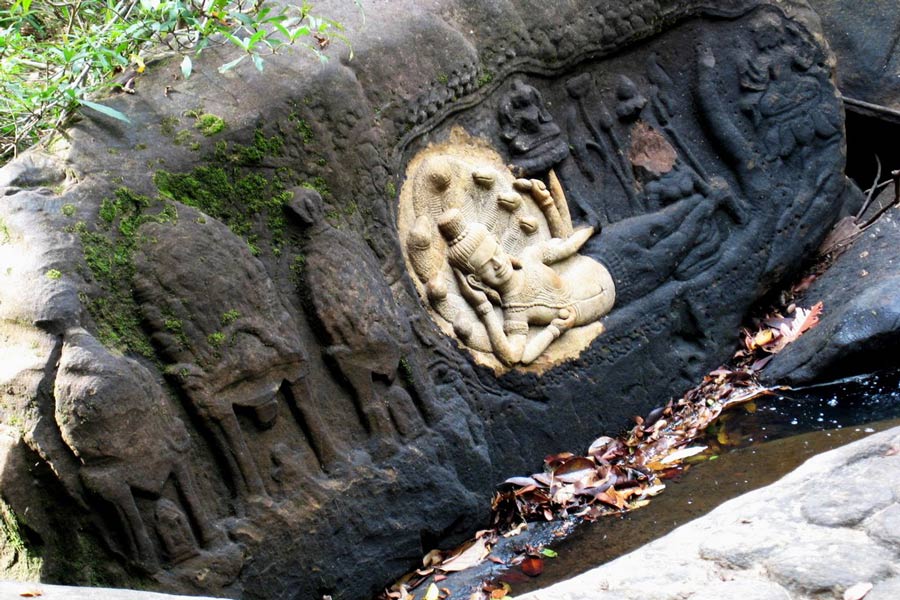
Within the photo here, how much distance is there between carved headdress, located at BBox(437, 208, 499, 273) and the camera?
14.9 ft

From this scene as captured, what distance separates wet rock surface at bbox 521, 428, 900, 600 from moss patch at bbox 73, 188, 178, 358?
1.52 metres

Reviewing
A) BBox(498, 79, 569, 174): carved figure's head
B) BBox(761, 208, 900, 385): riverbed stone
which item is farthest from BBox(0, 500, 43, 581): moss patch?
BBox(761, 208, 900, 385): riverbed stone

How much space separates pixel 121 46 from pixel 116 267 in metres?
0.93

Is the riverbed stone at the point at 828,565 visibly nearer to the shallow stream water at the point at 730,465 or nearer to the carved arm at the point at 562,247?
the shallow stream water at the point at 730,465

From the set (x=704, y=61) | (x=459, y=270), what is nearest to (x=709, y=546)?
(x=459, y=270)

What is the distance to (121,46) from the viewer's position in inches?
156

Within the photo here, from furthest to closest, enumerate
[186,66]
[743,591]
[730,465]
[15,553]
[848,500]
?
[730,465] < [186,66] < [15,553] < [848,500] < [743,591]

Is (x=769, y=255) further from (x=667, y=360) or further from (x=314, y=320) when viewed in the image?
(x=314, y=320)

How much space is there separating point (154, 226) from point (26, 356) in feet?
1.99

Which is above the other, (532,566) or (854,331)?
(854,331)

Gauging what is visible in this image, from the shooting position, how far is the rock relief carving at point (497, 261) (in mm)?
4492

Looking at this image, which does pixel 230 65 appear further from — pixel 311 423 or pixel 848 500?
pixel 848 500

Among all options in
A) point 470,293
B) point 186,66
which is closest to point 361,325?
point 470,293

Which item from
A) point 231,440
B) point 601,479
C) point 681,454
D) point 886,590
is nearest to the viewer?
point 886,590
